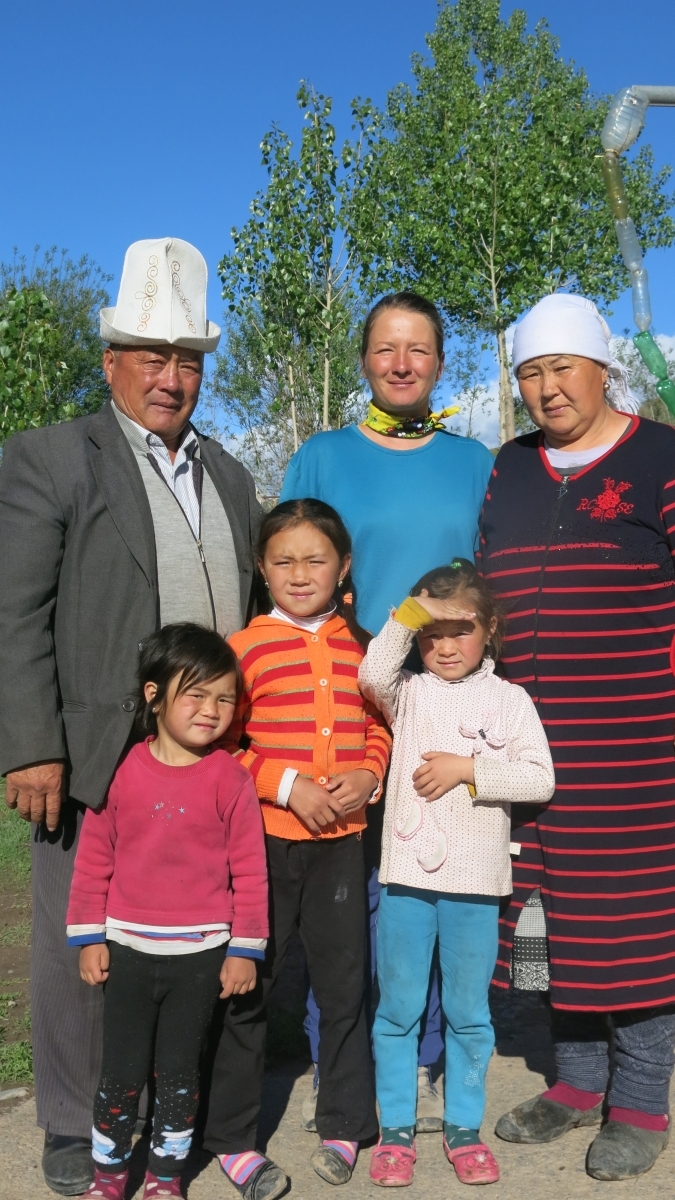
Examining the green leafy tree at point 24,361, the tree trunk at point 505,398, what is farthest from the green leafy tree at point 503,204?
the green leafy tree at point 24,361

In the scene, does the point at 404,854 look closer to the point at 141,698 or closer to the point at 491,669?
the point at 491,669

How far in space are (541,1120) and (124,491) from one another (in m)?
2.11

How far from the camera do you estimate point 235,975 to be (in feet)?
8.34

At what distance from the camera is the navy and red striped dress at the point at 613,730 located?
8.88ft

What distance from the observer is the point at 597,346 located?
2.78 m

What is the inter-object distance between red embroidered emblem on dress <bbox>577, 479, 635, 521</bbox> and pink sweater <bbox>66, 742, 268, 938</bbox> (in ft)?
3.75

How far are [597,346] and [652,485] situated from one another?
404 mm

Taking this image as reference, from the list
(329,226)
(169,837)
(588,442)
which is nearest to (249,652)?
(169,837)

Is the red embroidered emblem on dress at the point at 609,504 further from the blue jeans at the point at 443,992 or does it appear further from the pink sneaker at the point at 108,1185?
the pink sneaker at the point at 108,1185

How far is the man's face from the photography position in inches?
114

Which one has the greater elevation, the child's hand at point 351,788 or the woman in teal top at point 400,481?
the woman in teal top at point 400,481

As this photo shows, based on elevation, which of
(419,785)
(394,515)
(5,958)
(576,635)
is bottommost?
(5,958)

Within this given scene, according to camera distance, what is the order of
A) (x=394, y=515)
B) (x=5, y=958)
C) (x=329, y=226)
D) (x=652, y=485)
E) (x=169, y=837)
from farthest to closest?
(x=329, y=226) → (x=5, y=958) → (x=394, y=515) → (x=652, y=485) → (x=169, y=837)

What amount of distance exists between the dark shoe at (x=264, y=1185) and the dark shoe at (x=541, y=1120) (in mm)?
688
